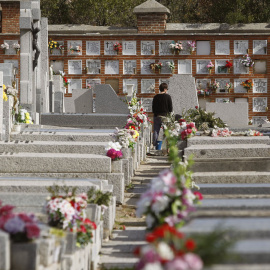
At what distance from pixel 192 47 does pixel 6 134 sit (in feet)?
50.5

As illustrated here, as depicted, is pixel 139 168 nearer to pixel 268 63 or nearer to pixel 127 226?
pixel 127 226

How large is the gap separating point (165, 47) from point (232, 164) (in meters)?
16.8

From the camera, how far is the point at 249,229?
402 centimetres

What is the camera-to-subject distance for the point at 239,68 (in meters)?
25.5

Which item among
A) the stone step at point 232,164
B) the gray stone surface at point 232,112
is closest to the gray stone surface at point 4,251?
the stone step at point 232,164

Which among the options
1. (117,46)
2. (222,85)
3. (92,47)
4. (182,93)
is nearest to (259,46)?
(222,85)

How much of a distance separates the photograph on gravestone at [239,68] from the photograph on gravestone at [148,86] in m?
2.91

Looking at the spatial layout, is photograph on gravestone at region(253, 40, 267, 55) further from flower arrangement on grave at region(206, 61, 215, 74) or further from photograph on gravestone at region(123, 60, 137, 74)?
photograph on gravestone at region(123, 60, 137, 74)


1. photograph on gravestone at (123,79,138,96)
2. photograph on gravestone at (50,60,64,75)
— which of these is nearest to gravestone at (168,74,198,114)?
photograph on gravestone at (123,79,138,96)

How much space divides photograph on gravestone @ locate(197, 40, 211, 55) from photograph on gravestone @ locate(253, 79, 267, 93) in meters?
1.95

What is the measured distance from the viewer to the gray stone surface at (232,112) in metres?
18.7

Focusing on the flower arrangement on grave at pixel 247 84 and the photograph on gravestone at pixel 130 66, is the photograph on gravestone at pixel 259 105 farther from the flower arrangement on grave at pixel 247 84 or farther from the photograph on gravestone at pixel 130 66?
the photograph on gravestone at pixel 130 66

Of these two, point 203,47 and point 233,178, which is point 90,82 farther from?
point 233,178

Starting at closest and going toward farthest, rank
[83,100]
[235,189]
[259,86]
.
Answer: [235,189], [83,100], [259,86]
